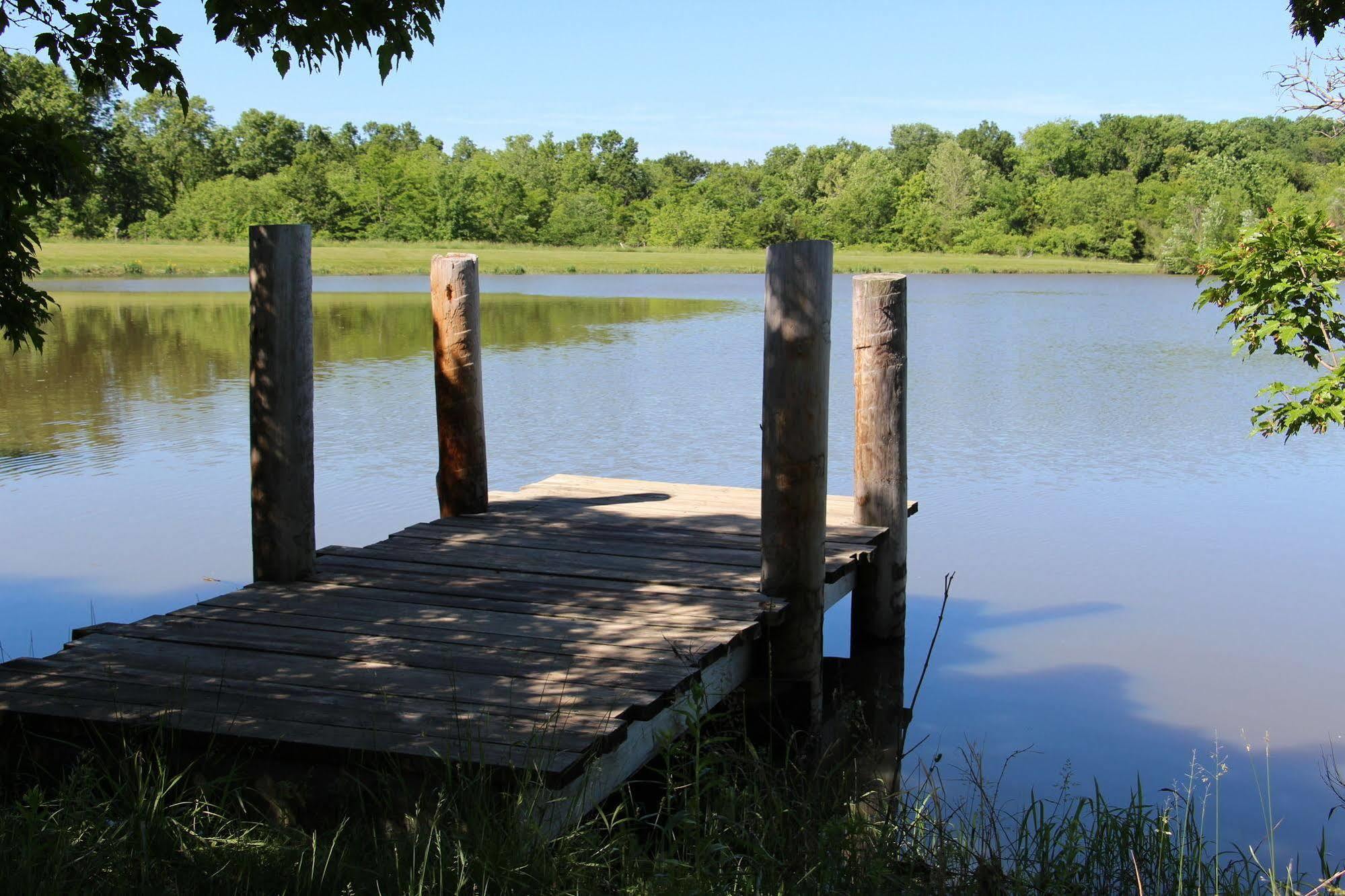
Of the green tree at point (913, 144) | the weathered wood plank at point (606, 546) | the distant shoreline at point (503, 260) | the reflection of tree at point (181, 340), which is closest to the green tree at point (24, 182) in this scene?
the weathered wood plank at point (606, 546)

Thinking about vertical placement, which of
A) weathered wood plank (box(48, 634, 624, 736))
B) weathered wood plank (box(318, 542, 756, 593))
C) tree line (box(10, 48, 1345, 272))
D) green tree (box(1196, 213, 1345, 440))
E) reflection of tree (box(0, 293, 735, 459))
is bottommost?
weathered wood plank (box(48, 634, 624, 736))

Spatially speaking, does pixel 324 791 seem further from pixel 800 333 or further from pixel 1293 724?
pixel 1293 724

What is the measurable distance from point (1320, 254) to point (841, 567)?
3.68m

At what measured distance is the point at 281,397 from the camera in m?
4.92

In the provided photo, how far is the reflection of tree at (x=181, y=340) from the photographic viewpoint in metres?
13.8

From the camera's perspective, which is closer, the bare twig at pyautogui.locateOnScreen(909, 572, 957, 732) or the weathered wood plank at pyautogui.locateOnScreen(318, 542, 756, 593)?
the bare twig at pyautogui.locateOnScreen(909, 572, 957, 732)

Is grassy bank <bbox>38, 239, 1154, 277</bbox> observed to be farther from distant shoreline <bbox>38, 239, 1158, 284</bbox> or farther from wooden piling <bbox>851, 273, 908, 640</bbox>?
wooden piling <bbox>851, 273, 908, 640</bbox>

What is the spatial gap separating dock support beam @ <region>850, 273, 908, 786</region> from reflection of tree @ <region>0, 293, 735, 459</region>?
324 inches

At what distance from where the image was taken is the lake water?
5.99 meters

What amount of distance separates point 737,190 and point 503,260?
70.6 feet

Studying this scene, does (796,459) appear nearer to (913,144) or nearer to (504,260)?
(504,260)

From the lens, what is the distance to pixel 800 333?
464 cm

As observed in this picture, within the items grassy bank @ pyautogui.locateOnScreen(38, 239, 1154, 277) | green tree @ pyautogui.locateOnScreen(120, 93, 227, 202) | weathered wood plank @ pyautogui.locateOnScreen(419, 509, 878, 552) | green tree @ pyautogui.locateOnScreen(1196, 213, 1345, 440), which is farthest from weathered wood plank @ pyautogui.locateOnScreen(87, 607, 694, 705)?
green tree @ pyautogui.locateOnScreen(120, 93, 227, 202)

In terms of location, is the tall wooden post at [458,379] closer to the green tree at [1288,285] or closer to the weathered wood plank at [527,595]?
the weathered wood plank at [527,595]
